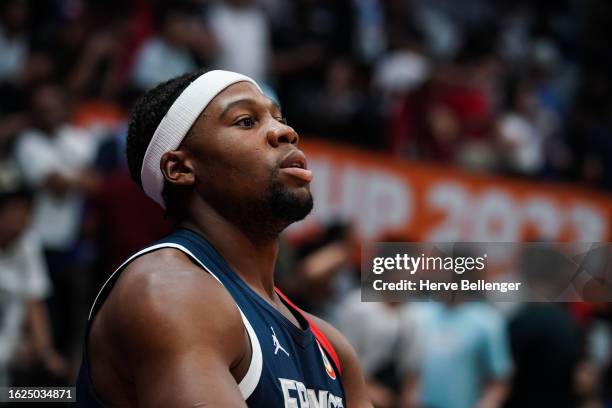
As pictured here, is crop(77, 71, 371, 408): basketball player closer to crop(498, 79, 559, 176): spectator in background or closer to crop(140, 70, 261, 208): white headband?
crop(140, 70, 261, 208): white headband

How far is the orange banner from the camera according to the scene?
32.7ft

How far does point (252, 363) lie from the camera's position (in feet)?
9.16

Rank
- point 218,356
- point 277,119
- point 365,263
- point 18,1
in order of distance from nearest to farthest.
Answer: point 218,356 → point 277,119 → point 365,263 → point 18,1

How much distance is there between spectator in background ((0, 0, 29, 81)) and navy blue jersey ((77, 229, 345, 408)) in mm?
6071

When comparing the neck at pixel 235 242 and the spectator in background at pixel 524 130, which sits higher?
the spectator in background at pixel 524 130

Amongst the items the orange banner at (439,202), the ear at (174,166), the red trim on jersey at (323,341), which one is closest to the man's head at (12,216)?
the orange banner at (439,202)

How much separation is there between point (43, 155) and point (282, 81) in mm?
3415

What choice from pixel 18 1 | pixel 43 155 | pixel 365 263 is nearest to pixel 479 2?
pixel 18 1

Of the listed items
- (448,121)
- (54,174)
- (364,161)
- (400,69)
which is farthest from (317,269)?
(400,69)

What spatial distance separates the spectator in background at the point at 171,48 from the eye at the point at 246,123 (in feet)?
19.3

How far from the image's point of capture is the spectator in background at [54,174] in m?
7.72

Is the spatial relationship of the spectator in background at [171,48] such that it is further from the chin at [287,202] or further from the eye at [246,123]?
the chin at [287,202]

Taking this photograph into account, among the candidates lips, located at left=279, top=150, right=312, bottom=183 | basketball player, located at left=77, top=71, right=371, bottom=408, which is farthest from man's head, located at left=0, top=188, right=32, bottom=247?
lips, located at left=279, top=150, right=312, bottom=183

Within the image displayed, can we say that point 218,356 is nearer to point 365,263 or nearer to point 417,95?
point 365,263
